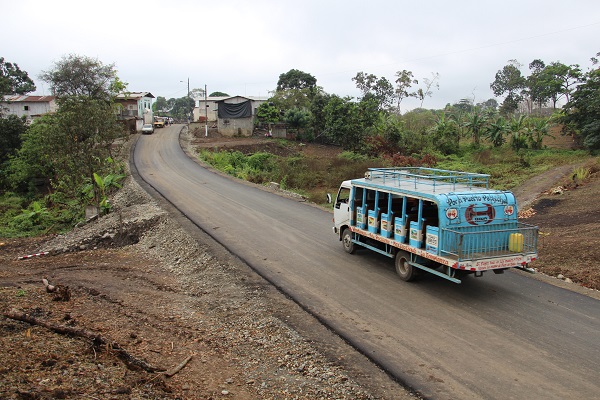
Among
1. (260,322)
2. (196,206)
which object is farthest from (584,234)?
(196,206)

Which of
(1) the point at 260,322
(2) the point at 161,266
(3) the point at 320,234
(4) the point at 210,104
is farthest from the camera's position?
(4) the point at 210,104

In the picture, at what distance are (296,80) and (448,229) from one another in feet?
280

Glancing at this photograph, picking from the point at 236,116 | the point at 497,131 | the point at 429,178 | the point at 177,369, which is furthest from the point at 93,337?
the point at 236,116

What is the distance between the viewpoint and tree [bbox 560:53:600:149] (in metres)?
40.2

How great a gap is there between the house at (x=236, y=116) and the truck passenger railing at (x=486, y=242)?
5114cm

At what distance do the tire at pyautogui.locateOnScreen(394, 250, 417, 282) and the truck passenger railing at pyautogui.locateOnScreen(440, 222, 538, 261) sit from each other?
143 cm

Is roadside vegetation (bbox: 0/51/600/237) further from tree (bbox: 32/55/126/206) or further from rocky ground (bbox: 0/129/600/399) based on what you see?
rocky ground (bbox: 0/129/600/399)

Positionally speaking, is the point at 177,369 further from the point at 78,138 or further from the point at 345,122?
the point at 345,122

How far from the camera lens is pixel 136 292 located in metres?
12.8

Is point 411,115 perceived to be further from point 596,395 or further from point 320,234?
point 596,395

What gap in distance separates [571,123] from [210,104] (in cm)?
5292

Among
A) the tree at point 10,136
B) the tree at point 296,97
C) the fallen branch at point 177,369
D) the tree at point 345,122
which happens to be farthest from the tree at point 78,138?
the tree at point 296,97

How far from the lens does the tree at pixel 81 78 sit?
5388 cm

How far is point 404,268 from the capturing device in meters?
12.3
